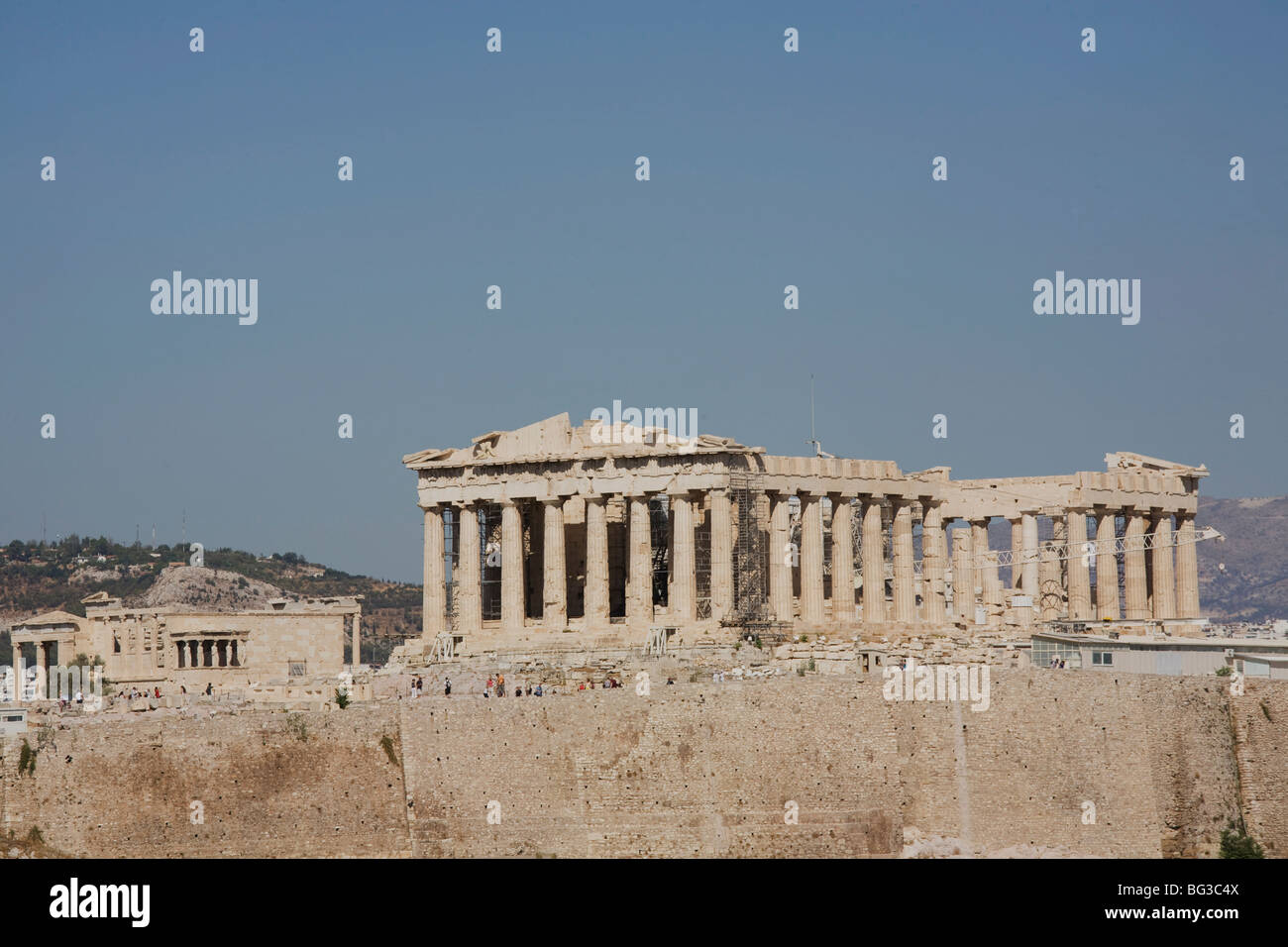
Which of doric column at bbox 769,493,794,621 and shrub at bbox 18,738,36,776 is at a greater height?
doric column at bbox 769,493,794,621

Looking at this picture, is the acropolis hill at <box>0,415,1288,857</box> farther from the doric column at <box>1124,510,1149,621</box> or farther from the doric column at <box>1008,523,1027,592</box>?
the doric column at <box>1124,510,1149,621</box>

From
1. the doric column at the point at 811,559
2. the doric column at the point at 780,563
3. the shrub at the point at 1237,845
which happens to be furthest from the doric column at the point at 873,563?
the shrub at the point at 1237,845

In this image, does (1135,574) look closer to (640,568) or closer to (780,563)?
(780,563)

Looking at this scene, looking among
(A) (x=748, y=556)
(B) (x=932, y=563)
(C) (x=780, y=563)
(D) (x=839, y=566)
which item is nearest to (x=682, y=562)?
(A) (x=748, y=556)

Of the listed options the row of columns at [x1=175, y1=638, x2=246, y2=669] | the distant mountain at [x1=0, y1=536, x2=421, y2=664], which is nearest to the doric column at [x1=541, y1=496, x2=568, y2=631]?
the row of columns at [x1=175, y1=638, x2=246, y2=669]

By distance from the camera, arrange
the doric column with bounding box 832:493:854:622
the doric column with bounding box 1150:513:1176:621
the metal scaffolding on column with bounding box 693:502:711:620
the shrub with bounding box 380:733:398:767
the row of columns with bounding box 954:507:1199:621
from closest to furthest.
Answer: the shrub with bounding box 380:733:398:767, the metal scaffolding on column with bounding box 693:502:711:620, the doric column with bounding box 832:493:854:622, the row of columns with bounding box 954:507:1199:621, the doric column with bounding box 1150:513:1176:621

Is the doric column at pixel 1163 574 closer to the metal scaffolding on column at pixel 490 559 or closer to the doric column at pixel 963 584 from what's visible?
the doric column at pixel 963 584
